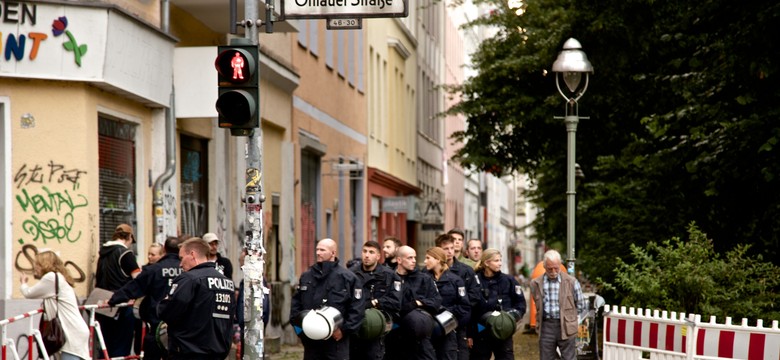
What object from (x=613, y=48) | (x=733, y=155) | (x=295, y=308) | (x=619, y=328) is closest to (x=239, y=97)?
(x=295, y=308)

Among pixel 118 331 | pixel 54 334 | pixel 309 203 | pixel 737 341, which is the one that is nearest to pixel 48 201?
pixel 118 331

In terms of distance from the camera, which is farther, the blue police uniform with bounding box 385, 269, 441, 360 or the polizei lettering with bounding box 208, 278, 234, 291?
the blue police uniform with bounding box 385, 269, 441, 360

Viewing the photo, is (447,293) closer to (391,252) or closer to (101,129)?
(391,252)

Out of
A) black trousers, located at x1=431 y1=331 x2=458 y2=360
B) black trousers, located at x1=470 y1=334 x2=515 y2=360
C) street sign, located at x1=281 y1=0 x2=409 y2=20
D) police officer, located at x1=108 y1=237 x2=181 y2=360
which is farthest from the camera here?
black trousers, located at x1=470 y1=334 x2=515 y2=360

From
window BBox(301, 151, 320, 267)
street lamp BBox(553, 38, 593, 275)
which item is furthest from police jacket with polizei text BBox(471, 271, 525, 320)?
window BBox(301, 151, 320, 267)

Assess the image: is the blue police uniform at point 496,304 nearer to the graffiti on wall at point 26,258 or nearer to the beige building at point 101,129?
the beige building at point 101,129

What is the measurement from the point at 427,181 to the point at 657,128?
3954 centimetres

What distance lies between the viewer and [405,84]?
52.5 meters

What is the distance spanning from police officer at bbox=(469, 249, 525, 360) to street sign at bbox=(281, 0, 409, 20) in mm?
4988

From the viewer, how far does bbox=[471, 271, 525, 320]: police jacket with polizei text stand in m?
17.9

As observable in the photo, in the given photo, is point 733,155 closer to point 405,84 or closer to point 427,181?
point 405,84

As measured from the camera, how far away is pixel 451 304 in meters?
17.2

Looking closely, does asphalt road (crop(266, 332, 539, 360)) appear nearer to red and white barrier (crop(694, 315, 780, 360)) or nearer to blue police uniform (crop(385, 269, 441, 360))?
blue police uniform (crop(385, 269, 441, 360))

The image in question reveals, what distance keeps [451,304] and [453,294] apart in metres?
0.12
